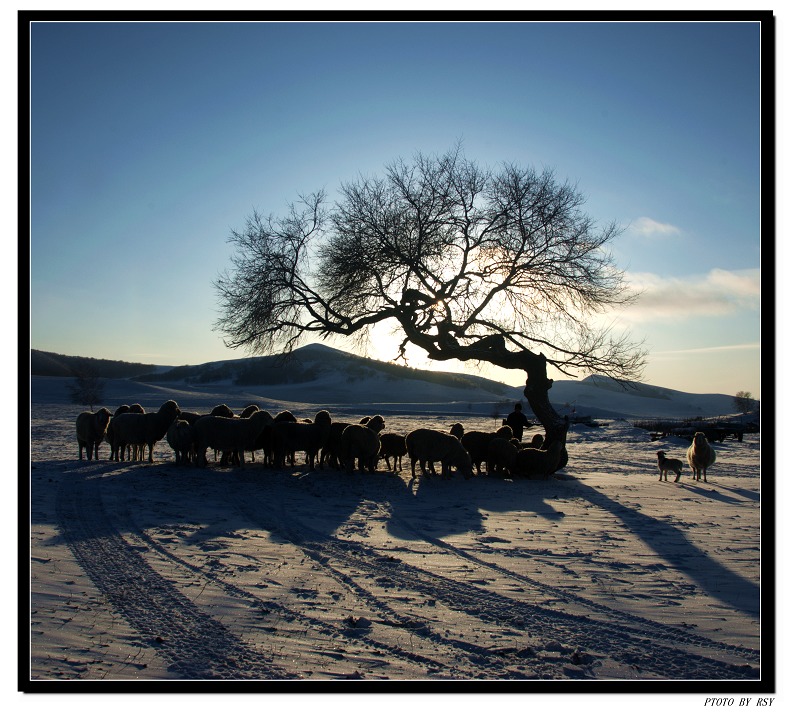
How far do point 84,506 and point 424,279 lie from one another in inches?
411

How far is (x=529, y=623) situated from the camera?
484 cm

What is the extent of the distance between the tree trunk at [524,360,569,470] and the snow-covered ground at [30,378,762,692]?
15.4ft

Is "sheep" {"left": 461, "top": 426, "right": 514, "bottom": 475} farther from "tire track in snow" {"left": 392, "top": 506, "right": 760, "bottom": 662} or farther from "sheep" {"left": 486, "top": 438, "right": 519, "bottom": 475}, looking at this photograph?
"tire track in snow" {"left": 392, "top": 506, "right": 760, "bottom": 662}

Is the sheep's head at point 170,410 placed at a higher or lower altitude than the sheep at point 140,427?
higher

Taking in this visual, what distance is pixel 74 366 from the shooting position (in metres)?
84.7

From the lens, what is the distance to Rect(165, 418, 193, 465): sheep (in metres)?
13.6

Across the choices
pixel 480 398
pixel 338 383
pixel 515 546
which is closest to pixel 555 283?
pixel 515 546

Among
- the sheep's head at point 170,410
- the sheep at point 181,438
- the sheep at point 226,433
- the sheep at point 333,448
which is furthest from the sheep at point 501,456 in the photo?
the sheep's head at point 170,410

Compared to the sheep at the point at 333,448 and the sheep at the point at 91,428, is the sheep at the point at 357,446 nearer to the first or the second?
the sheep at the point at 333,448

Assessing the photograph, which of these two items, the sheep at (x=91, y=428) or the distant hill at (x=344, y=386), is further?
the distant hill at (x=344, y=386)

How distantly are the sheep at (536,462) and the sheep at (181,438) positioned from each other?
7459 mm

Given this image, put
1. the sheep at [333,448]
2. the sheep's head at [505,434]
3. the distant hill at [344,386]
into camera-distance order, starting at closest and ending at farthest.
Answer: the sheep at [333,448] → the sheep's head at [505,434] → the distant hill at [344,386]

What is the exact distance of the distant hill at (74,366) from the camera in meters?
76.0
